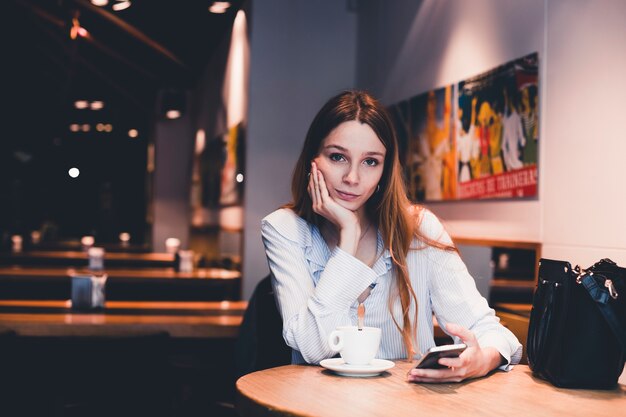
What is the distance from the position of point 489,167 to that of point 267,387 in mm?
2350

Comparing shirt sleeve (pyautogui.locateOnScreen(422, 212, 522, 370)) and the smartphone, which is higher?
shirt sleeve (pyautogui.locateOnScreen(422, 212, 522, 370))

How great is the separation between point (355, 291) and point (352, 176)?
323mm

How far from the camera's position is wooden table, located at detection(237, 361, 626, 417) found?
1470 mm

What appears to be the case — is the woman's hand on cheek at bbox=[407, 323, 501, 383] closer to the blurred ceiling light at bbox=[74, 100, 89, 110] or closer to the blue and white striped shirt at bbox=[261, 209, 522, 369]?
the blue and white striped shirt at bbox=[261, 209, 522, 369]

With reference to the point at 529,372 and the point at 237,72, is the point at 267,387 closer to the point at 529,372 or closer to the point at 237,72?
the point at 529,372

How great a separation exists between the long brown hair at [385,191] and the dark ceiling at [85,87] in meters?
3.41

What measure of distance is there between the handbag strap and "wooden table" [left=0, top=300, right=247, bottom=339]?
2.05 m

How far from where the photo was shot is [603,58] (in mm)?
2865

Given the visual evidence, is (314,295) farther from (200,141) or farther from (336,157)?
(200,141)

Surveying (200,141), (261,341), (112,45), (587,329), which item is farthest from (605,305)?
(200,141)

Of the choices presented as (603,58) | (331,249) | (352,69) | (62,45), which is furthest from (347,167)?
(62,45)

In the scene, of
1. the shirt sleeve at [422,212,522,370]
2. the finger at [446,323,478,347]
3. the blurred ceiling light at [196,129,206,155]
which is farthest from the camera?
the blurred ceiling light at [196,129,206,155]

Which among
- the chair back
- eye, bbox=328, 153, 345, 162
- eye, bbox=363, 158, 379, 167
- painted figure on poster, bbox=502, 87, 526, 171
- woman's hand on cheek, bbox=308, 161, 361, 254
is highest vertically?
painted figure on poster, bbox=502, 87, 526, 171

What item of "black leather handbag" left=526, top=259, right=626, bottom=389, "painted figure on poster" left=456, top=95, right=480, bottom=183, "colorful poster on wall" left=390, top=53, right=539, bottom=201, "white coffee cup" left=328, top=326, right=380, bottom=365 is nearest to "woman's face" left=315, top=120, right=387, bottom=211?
"white coffee cup" left=328, top=326, right=380, bottom=365
